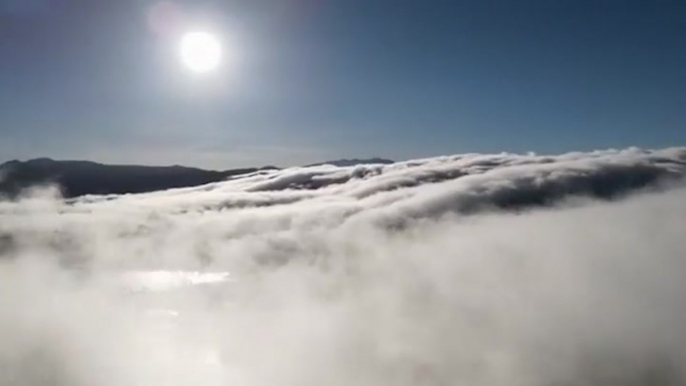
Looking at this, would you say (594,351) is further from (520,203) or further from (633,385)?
(520,203)

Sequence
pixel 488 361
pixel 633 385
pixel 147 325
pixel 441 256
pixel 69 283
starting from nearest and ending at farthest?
1. pixel 633 385
2. pixel 488 361
3. pixel 147 325
4. pixel 69 283
5. pixel 441 256

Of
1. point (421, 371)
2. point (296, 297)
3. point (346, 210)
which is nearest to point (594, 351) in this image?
point (421, 371)

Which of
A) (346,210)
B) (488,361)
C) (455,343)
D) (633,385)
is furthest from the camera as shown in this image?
(346,210)

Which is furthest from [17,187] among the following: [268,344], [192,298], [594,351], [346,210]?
[594,351]

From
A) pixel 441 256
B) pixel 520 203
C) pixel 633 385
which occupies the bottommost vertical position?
pixel 633 385

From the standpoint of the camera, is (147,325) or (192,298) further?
(192,298)

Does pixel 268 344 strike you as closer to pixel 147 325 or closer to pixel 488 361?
pixel 147 325

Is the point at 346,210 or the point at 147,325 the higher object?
the point at 346,210
